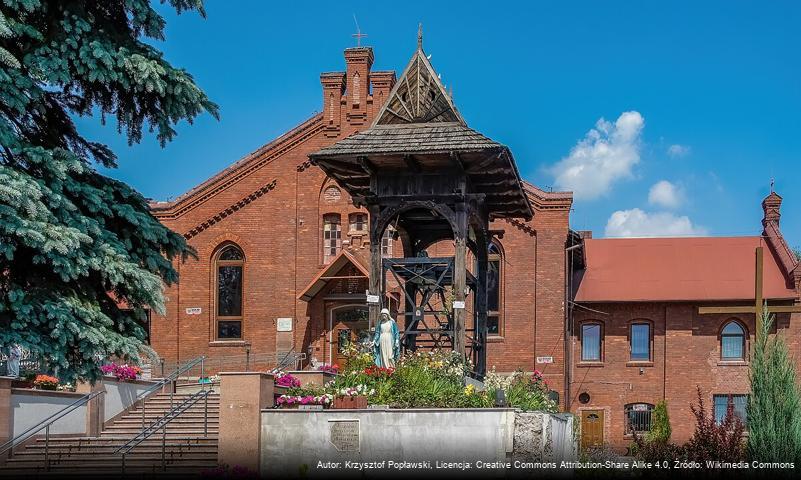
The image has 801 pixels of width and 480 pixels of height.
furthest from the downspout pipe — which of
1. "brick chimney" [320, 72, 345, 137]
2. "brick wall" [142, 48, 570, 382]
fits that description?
"brick chimney" [320, 72, 345, 137]

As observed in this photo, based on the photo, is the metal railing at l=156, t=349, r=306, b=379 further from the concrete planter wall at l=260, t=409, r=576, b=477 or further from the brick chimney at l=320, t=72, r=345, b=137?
the concrete planter wall at l=260, t=409, r=576, b=477

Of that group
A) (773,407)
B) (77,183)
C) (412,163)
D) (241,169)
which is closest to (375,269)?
(412,163)

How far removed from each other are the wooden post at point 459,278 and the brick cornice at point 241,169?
15.2 meters

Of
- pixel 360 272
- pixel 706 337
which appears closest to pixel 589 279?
pixel 706 337

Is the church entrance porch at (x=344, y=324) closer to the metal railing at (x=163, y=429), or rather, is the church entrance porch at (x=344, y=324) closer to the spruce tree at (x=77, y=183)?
the metal railing at (x=163, y=429)

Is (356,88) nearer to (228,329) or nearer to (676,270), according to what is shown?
(228,329)

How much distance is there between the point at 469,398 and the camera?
1712cm

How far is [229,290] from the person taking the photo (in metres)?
34.6

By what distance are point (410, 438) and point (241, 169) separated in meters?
20.1

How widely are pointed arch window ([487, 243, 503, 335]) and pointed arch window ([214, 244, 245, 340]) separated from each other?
808 centimetres

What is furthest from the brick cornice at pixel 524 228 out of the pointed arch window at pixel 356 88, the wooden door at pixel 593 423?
the pointed arch window at pixel 356 88

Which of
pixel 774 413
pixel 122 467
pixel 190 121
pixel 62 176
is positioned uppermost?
pixel 190 121

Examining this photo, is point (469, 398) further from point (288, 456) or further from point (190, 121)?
point (190, 121)

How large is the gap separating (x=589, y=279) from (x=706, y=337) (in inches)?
171
